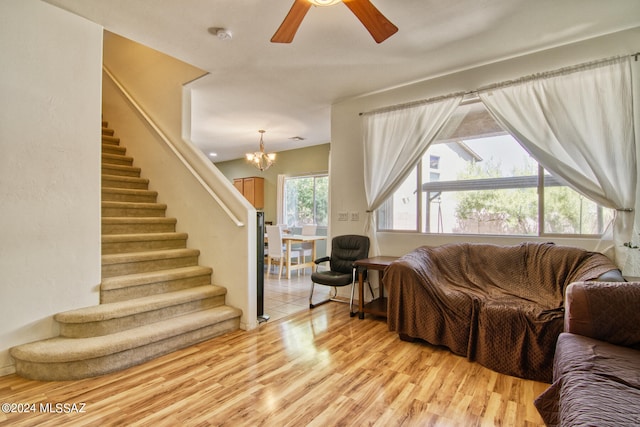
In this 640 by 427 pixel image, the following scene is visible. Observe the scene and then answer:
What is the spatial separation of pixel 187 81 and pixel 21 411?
3356 mm

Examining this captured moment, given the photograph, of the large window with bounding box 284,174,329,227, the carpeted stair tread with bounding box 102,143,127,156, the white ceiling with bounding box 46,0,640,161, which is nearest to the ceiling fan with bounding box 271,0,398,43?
the white ceiling with bounding box 46,0,640,161

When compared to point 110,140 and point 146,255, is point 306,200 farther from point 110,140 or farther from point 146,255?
point 146,255

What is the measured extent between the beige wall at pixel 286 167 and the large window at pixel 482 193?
3.33 m

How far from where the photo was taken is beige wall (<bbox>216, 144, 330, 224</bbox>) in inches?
277

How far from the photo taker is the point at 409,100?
12.1 feet

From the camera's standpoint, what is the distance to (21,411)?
1.82 meters

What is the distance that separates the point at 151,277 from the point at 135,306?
0.36 m

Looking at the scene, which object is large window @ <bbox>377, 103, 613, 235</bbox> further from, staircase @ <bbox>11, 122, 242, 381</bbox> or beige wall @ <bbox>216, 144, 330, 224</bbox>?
beige wall @ <bbox>216, 144, 330, 224</bbox>

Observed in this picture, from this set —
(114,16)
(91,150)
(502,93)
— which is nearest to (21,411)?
(91,150)

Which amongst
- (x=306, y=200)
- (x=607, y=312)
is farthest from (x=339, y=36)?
(x=306, y=200)

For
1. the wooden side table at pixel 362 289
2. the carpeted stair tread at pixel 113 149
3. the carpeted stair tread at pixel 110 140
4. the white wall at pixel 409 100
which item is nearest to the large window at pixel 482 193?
the white wall at pixel 409 100

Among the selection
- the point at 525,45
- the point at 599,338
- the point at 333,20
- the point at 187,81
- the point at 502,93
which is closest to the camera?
the point at 599,338

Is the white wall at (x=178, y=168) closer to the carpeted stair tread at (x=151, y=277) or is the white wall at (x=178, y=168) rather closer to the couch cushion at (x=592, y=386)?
the carpeted stair tread at (x=151, y=277)

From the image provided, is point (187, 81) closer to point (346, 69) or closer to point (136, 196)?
point (136, 196)
